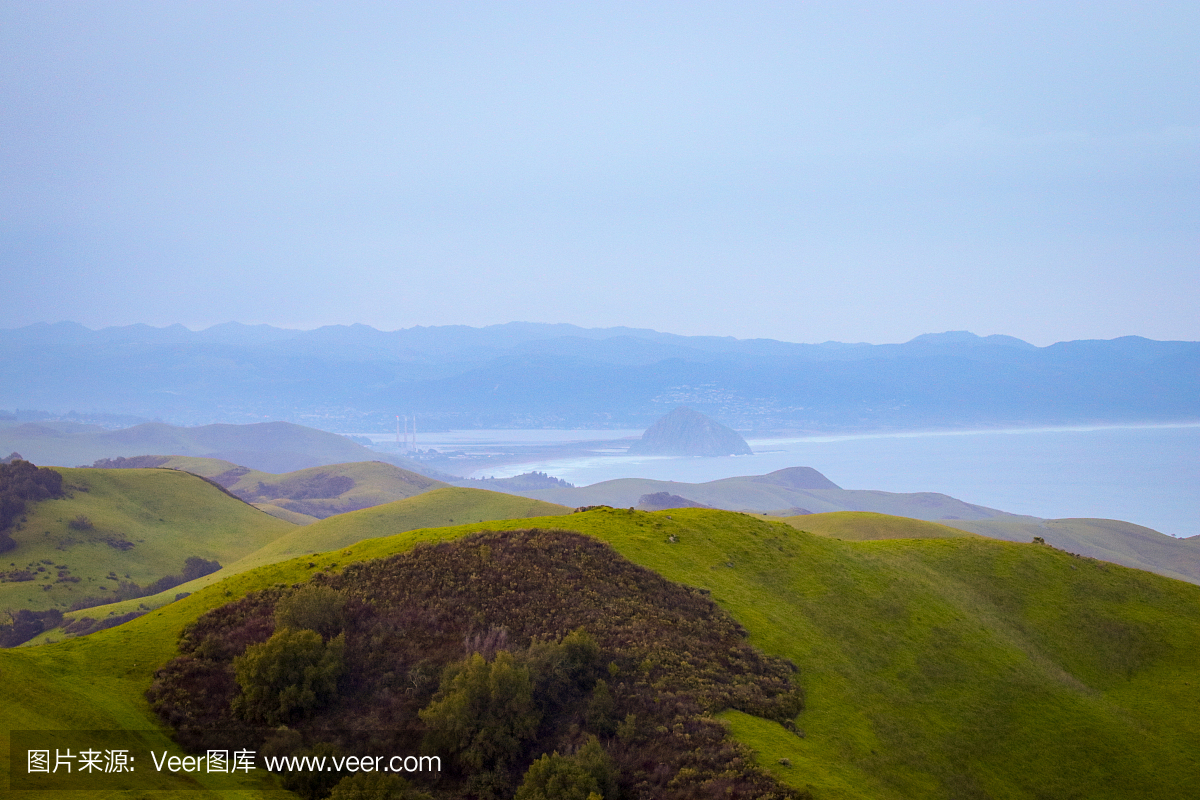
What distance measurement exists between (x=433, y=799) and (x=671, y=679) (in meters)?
8.31

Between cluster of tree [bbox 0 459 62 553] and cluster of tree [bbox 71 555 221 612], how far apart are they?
14.2 meters

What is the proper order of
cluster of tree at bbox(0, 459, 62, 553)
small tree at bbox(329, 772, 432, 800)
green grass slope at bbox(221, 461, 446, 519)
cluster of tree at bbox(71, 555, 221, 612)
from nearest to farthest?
small tree at bbox(329, 772, 432, 800)
cluster of tree at bbox(71, 555, 221, 612)
cluster of tree at bbox(0, 459, 62, 553)
green grass slope at bbox(221, 461, 446, 519)

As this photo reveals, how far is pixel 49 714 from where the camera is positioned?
19.0 meters

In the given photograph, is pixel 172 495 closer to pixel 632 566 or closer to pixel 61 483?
pixel 61 483

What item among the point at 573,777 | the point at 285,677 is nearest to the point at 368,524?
the point at 285,677

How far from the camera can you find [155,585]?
79.4 metres

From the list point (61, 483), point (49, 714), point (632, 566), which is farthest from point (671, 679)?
point (61, 483)

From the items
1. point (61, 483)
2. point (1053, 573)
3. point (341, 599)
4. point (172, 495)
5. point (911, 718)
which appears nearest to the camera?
point (911, 718)

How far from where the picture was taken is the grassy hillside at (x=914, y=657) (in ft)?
73.0

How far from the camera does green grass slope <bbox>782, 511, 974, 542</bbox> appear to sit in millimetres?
70562

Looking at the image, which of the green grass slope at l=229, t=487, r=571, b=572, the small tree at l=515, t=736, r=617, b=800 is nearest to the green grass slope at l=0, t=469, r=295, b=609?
the green grass slope at l=229, t=487, r=571, b=572

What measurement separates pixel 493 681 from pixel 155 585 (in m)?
74.7

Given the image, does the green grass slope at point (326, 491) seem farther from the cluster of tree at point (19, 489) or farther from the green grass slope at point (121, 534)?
the cluster of tree at point (19, 489)

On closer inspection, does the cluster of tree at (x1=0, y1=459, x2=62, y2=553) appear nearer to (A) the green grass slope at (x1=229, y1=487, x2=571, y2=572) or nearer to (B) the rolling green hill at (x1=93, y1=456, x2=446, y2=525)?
(A) the green grass slope at (x1=229, y1=487, x2=571, y2=572)
